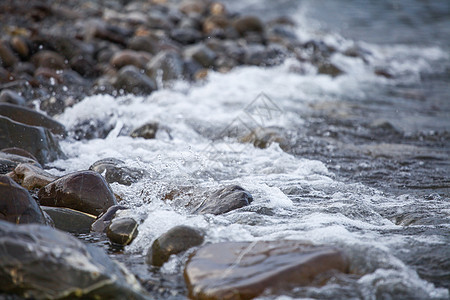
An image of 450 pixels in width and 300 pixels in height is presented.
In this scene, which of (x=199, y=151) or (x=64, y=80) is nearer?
(x=199, y=151)

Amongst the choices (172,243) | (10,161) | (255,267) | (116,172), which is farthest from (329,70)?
(255,267)

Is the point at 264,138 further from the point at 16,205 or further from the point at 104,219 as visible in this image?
the point at 16,205

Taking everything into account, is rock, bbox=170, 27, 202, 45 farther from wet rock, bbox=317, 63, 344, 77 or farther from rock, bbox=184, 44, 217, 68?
wet rock, bbox=317, 63, 344, 77

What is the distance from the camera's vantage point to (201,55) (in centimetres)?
852

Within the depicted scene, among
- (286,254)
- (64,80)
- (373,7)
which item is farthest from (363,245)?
(373,7)

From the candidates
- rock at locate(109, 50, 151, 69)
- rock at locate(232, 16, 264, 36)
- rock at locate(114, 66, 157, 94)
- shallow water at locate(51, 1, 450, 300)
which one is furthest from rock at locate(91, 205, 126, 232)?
rock at locate(232, 16, 264, 36)

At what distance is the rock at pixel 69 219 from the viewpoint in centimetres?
285

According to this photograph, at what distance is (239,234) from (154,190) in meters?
0.95

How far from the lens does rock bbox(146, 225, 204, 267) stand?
2.47m

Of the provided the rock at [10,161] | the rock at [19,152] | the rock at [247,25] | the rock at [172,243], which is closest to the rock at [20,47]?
the rock at [19,152]

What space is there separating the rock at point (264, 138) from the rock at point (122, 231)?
215 centimetres

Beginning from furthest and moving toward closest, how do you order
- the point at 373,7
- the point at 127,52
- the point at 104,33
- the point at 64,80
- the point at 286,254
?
the point at 373,7 → the point at 104,33 → the point at 127,52 → the point at 64,80 → the point at 286,254

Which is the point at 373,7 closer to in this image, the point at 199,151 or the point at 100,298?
the point at 199,151

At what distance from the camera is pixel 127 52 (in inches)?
297
